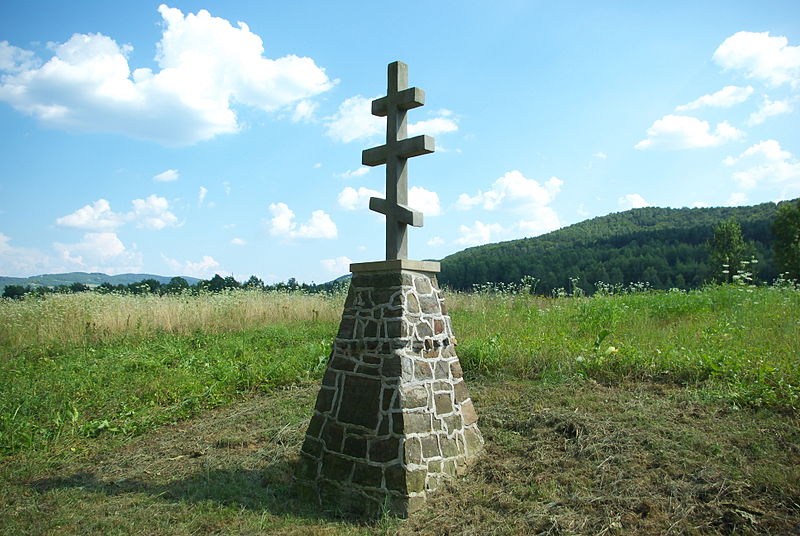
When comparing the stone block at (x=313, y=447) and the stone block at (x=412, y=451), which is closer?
the stone block at (x=412, y=451)

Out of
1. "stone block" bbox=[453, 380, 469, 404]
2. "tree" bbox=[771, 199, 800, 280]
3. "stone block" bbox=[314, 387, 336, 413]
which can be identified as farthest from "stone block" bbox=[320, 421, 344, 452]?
"tree" bbox=[771, 199, 800, 280]

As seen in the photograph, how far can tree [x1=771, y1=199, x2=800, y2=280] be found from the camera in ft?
89.1

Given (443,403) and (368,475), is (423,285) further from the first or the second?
(368,475)

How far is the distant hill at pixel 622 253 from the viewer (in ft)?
67.1

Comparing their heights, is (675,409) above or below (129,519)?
above

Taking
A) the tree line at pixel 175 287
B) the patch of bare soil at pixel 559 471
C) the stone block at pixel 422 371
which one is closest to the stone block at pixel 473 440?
the patch of bare soil at pixel 559 471

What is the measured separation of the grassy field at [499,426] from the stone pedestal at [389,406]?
0.20 meters

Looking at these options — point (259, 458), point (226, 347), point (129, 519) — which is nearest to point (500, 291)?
point (226, 347)

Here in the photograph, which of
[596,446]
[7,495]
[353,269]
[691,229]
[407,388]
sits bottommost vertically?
[7,495]

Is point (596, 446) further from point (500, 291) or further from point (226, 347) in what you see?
point (500, 291)

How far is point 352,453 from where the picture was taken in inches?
153

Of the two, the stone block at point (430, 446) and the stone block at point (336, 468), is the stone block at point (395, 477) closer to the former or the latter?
the stone block at point (430, 446)

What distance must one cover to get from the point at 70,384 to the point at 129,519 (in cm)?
436

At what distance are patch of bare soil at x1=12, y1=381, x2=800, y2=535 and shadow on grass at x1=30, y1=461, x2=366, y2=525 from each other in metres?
0.02
